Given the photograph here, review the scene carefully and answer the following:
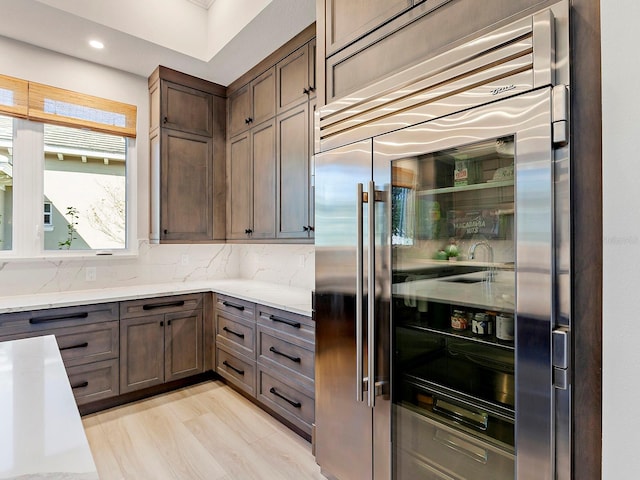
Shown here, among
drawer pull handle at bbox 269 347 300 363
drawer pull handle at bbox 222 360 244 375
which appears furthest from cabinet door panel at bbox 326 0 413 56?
drawer pull handle at bbox 222 360 244 375

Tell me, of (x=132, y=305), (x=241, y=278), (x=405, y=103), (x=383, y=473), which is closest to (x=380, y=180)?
(x=405, y=103)

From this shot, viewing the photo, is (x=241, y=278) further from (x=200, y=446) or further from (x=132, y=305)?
(x=200, y=446)

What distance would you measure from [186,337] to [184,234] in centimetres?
90

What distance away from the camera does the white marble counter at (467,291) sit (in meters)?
1.15

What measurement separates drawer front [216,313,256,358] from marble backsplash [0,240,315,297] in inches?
25.3

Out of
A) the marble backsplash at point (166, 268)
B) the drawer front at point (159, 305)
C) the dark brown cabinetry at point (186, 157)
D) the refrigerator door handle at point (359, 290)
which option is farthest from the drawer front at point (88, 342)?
the refrigerator door handle at point (359, 290)

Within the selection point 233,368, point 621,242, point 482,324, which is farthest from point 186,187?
point 621,242

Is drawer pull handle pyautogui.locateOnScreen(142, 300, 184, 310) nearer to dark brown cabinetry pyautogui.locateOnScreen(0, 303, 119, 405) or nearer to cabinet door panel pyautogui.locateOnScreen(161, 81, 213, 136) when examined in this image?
dark brown cabinetry pyautogui.locateOnScreen(0, 303, 119, 405)

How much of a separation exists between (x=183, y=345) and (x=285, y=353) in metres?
1.12

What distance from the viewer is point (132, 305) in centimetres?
273

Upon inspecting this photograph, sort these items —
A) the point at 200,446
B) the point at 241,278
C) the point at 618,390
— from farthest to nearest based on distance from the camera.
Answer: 1. the point at 241,278
2. the point at 200,446
3. the point at 618,390

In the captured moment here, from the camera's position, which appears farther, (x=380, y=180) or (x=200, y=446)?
(x=200, y=446)

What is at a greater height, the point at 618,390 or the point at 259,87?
the point at 259,87

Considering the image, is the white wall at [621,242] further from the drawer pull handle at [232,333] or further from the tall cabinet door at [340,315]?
the drawer pull handle at [232,333]
